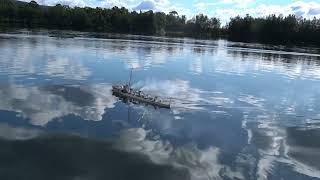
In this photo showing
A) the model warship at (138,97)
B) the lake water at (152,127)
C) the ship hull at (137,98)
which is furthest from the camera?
the model warship at (138,97)

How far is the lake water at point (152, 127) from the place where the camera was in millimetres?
27641

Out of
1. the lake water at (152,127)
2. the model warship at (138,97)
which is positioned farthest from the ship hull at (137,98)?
the lake water at (152,127)

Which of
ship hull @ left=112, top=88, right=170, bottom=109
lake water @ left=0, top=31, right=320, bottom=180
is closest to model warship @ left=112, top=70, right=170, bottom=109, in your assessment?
ship hull @ left=112, top=88, right=170, bottom=109

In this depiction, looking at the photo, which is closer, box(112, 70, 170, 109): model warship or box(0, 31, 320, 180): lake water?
box(0, 31, 320, 180): lake water

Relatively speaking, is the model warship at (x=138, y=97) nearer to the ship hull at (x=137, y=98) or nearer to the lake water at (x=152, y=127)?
the ship hull at (x=137, y=98)

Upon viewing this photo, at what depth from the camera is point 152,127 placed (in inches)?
1464

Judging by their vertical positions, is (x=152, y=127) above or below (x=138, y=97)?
below

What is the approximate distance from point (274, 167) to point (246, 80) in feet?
137

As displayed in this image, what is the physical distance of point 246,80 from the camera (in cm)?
7056

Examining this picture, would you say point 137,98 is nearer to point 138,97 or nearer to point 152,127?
point 138,97

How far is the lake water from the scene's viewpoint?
90.7 feet

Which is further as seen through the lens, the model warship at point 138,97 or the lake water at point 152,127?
the model warship at point 138,97

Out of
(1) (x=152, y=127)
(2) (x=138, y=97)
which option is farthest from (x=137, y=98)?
(1) (x=152, y=127)

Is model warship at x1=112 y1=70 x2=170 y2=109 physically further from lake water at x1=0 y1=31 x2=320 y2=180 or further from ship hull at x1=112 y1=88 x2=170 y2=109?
lake water at x1=0 y1=31 x2=320 y2=180
